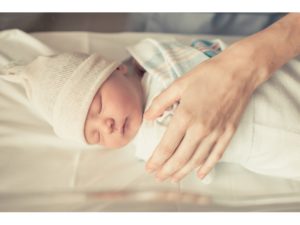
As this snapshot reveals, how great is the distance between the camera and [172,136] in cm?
62

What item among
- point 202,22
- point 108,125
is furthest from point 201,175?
point 202,22

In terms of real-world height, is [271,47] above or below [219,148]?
above

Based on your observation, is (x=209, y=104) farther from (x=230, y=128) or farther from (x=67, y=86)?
(x=67, y=86)

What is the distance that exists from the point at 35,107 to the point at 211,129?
332 mm

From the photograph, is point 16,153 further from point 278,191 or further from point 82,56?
point 278,191

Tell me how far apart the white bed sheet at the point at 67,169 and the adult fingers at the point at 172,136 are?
0.10 m

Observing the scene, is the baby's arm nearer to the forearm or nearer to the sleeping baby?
→ the sleeping baby

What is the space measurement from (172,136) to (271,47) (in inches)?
8.8

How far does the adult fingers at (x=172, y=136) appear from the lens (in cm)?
62

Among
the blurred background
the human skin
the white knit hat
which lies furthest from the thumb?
the blurred background

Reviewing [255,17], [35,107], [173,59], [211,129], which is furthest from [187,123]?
[255,17]

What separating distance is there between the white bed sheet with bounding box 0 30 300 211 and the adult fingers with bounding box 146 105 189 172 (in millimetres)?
104

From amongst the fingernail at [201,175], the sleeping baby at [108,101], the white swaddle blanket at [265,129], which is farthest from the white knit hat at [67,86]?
the fingernail at [201,175]

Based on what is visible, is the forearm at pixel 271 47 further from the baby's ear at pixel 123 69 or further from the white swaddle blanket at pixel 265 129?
the baby's ear at pixel 123 69
